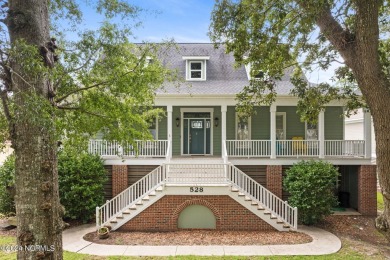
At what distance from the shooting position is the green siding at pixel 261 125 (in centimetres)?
1345

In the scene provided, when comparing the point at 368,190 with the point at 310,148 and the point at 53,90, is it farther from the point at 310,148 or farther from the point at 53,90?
the point at 53,90

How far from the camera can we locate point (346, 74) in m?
8.55

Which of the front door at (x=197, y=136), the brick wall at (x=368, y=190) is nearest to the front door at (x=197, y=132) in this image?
the front door at (x=197, y=136)

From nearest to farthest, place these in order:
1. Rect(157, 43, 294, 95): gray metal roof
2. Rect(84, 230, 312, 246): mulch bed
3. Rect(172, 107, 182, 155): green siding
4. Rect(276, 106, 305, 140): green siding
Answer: Rect(84, 230, 312, 246): mulch bed, Rect(157, 43, 294, 95): gray metal roof, Rect(276, 106, 305, 140): green siding, Rect(172, 107, 182, 155): green siding

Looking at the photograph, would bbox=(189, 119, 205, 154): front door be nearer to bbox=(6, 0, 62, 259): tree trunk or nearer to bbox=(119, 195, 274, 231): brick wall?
bbox=(119, 195, 274, 231): brick wall

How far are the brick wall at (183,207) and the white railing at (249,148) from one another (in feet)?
9.47

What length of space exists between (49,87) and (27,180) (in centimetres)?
164

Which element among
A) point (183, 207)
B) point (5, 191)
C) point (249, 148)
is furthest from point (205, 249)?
point (5, 191)

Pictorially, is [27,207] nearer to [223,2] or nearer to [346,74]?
[223,2]

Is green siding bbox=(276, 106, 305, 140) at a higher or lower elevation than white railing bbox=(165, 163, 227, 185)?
higher

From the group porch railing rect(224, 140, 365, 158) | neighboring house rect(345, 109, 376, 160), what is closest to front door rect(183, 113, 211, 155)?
porch railing rect(224, 140, 365, 158)

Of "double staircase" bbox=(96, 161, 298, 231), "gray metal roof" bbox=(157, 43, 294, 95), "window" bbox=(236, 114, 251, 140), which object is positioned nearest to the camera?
"double staircase" bbox=(96, 161, 298, 231)

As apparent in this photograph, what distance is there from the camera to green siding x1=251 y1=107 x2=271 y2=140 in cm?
1345

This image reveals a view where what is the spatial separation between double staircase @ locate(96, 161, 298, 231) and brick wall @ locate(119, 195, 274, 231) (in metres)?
0.19
